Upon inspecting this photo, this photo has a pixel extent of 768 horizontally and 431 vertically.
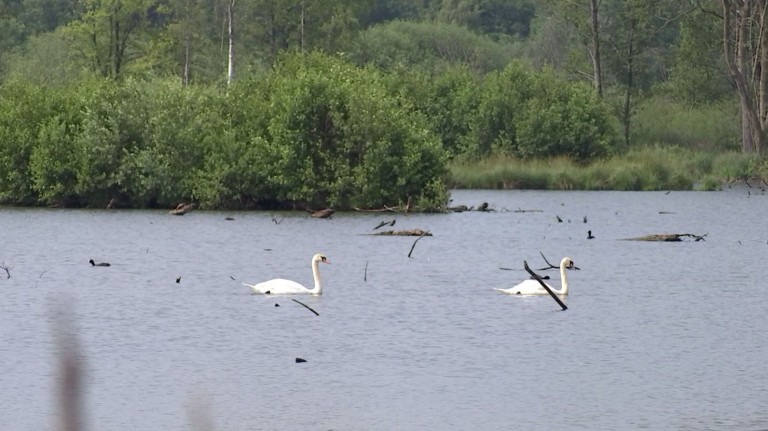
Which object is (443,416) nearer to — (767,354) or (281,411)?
(281,411)

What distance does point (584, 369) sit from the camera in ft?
52.5

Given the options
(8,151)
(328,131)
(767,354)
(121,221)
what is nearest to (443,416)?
(767,354)

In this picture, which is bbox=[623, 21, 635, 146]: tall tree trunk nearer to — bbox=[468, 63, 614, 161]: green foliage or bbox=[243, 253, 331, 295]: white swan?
bbox=[468, 63, 614, 161]: green foliage

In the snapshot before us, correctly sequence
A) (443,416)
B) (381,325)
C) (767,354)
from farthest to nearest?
(381,325), (767,354), (443,416)

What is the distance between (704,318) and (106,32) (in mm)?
68230

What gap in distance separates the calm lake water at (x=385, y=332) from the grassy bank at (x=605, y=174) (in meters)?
22.9

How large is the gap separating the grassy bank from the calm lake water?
75.0ft

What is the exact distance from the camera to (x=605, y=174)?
202ft

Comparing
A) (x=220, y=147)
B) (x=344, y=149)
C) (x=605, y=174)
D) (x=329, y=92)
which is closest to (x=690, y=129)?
(x=605, y=174)

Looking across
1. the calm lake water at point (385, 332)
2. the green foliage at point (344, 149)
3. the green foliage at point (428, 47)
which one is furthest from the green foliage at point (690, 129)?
the calm lake water at point (385, 332)

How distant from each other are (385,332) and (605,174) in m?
43.9

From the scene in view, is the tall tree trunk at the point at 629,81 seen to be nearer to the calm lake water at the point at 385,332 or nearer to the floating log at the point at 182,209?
the floating log at the point at 182,209

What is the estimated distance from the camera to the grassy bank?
202ft

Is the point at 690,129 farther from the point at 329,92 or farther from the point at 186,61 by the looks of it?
the point at 329,92
